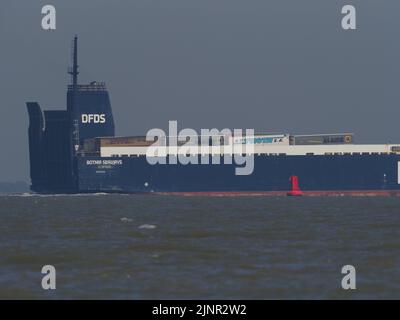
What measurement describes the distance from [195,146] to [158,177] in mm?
5753

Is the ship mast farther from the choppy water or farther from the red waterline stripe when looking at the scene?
the choppy water

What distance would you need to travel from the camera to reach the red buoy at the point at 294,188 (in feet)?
327

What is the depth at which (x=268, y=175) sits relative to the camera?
101000 mm

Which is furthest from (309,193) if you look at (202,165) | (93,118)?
(93,118)

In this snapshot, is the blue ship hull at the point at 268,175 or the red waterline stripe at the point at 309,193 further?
the red waterline stripe at the point at 309,193

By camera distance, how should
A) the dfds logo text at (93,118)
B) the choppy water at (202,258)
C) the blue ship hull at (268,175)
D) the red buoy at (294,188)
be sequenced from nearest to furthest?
the choppy water at (202,258)
the blue ship hull at (268,175)
the red buoy at (294,188)
the dfds logo text at (93,118)

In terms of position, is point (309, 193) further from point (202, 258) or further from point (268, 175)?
point (202, 258)

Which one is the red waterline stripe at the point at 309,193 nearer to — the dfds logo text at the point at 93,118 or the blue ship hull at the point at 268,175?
the blue ship hull at the point at 268,175

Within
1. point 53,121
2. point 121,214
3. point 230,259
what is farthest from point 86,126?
point 230,259

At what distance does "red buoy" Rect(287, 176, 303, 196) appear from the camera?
99.6 m

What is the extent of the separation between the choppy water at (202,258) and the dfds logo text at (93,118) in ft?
198
